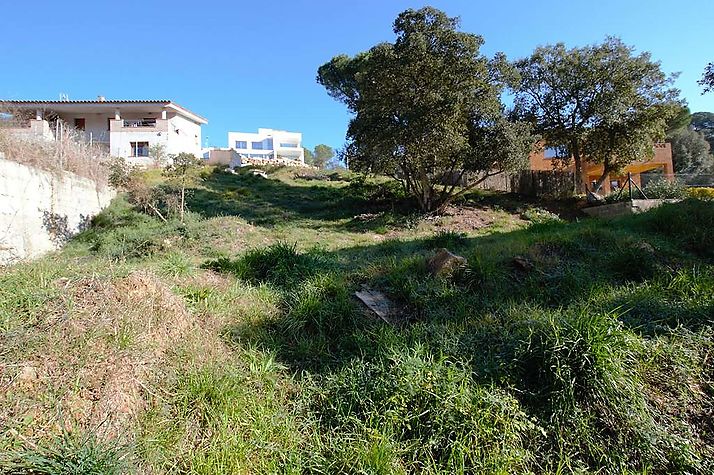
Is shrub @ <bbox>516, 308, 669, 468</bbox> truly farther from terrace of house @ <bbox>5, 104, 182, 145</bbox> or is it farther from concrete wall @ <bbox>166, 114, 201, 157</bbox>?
terrace of house @ <bbox>5, 104, 182, 145</bbox>

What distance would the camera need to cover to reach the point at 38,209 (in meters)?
7.66

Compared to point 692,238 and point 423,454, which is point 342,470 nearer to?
point 423,454

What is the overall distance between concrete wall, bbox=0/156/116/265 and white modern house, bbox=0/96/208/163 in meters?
11.6

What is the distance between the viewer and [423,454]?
2141 mm

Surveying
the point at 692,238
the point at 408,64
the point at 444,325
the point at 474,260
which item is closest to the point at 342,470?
the point at 444,325

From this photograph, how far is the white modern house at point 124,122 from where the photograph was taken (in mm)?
20859

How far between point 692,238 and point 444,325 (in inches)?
179

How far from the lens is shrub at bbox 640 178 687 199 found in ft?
36.1

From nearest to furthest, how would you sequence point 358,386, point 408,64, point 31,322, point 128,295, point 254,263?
1. point 31,322
2. point 358,386
3. point 128,295
4. point 254,263
5. point 408,64

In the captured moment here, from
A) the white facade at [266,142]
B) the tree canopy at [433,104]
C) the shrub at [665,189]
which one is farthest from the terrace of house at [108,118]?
the white facade at [266,142]

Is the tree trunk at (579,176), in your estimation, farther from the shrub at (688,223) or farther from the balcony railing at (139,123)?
the balcony railing at (139,123)

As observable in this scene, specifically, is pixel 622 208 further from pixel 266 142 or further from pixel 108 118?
pixel 266 142

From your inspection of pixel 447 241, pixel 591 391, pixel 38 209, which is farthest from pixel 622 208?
pixel 38 209

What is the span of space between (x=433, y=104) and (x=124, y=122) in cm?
1985
